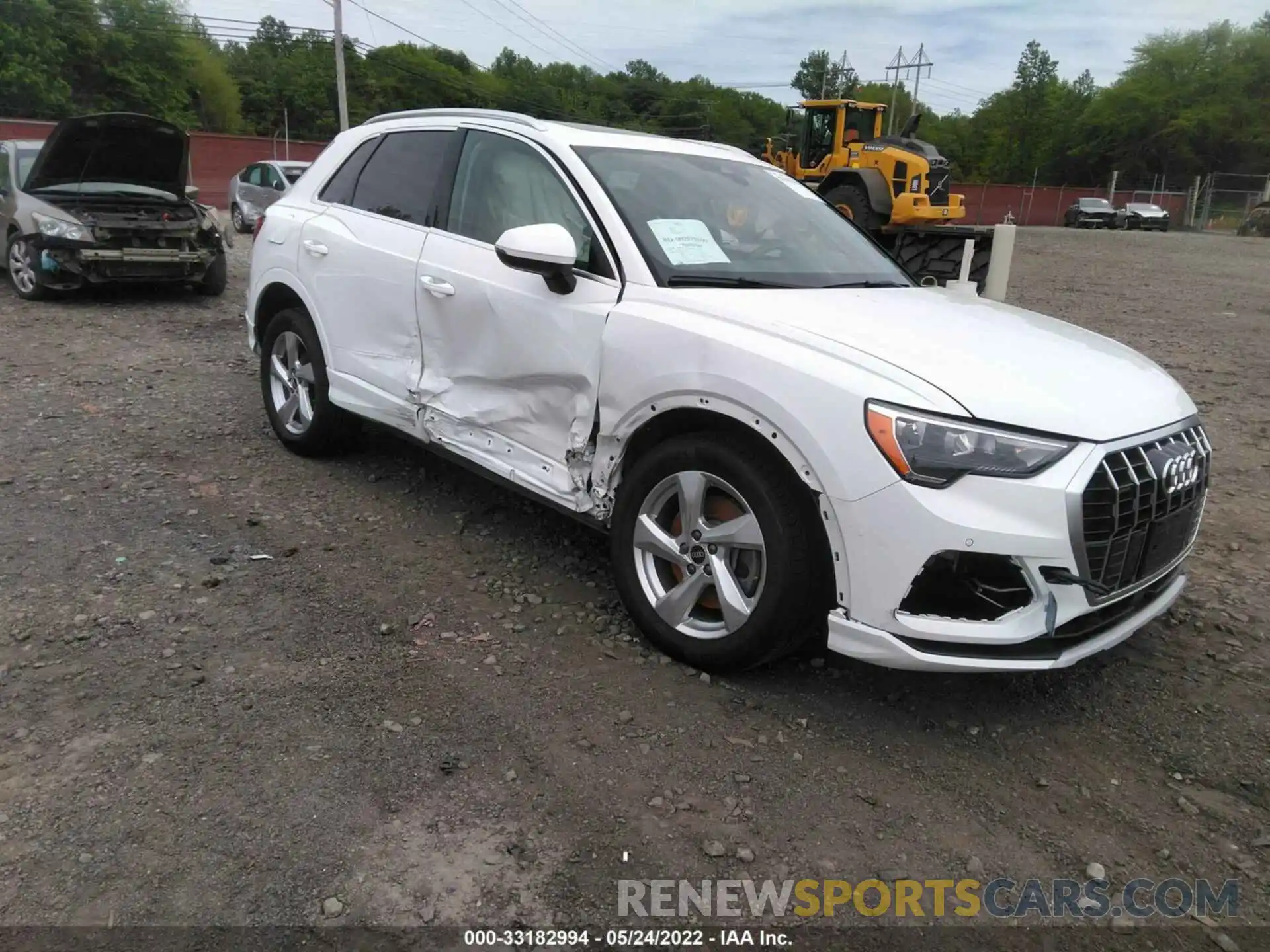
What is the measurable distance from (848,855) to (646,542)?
1.22 meters

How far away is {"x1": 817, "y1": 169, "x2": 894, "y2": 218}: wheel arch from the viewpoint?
53.9 ft

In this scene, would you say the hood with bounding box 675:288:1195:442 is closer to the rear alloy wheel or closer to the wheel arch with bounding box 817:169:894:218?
the rear alloy wheel

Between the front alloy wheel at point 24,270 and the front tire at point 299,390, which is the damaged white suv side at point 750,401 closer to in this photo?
the front tire at point 299,390

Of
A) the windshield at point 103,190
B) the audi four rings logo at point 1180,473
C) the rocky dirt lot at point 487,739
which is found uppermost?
the windshield at point 103,190

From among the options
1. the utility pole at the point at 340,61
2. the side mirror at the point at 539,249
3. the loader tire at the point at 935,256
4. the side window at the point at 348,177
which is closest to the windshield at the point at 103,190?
the side window at the point at 348,177

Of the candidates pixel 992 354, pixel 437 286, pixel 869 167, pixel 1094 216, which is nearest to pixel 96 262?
pixel 437 286

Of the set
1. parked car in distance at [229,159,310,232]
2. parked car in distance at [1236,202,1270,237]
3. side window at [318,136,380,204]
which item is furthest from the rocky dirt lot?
parked car in distance at [1236,202,1270,237]

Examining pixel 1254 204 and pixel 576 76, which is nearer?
pixel 1254 204

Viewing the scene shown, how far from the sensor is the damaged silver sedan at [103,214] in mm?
9375

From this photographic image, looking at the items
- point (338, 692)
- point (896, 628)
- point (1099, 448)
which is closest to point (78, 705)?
point (338, 692)

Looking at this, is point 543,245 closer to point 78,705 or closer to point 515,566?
point 515,566

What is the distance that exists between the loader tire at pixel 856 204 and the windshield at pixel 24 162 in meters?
11.6

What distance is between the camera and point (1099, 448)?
2641 mm

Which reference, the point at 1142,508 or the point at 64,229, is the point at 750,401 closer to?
the point at 1142,508
